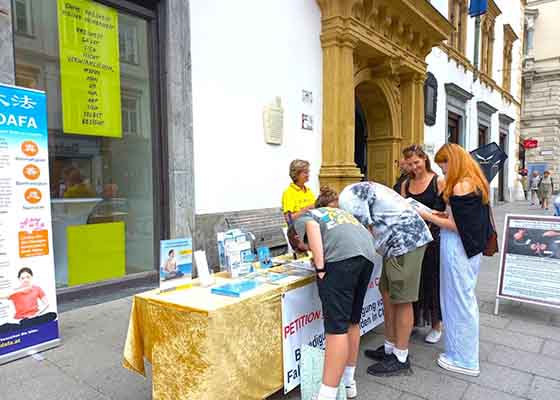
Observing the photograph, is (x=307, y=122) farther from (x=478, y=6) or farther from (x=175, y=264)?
(x=478, y=6)

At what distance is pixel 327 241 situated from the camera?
224cm

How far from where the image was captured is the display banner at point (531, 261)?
3893mm

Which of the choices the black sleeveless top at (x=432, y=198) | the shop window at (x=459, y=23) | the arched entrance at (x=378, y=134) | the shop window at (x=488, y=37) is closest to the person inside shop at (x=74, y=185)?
the black sleeveless top at (x=432, y=198)

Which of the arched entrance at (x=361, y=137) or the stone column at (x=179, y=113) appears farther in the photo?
the arched entrance at (x=361, y=137)

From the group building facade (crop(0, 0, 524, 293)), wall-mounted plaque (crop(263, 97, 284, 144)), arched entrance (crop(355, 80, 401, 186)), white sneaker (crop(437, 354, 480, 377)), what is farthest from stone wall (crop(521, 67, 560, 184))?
white sneaker (crop(437, 354, 480, 377))

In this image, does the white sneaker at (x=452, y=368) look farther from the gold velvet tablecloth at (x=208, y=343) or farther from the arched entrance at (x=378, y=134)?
the arched entrance at (x=378, y=134)

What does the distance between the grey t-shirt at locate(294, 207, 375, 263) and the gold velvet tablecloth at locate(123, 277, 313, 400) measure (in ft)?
1.31

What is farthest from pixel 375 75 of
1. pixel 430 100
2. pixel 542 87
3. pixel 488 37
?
pixel 542 87

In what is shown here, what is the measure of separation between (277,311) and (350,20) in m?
6.15

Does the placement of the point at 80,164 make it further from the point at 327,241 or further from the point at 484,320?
the point at 484,320

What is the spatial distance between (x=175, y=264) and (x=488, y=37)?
1842 centimetres

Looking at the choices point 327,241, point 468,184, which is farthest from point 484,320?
point 327,241

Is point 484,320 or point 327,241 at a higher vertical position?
point 327,241

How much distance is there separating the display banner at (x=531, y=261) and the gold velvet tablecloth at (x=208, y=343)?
9.61 ft
